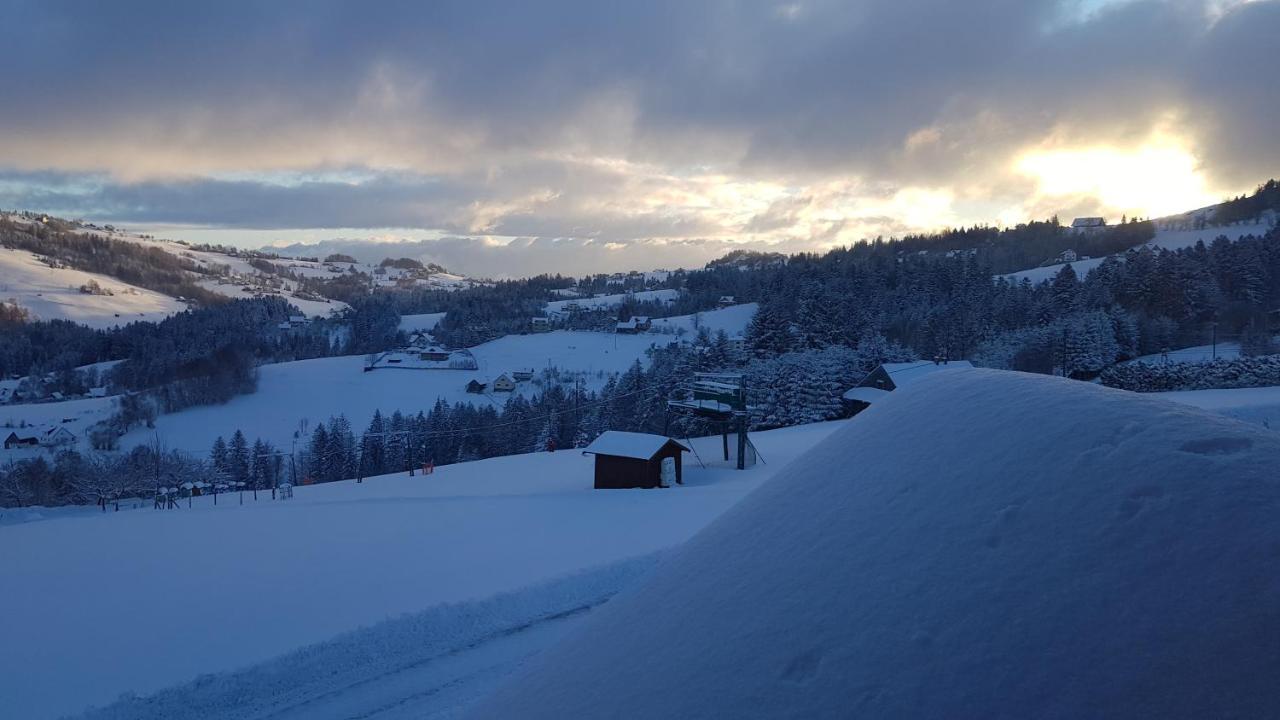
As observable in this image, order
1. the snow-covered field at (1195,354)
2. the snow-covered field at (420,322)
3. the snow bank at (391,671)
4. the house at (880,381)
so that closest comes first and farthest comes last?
the snow bank at (391,671) < the house at (880,381) < the snow-covered field at (1195,354) < the snow-covered field at (420,322)

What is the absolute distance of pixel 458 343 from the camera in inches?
3996

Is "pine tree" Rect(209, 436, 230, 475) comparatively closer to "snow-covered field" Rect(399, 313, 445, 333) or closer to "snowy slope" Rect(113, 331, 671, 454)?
"snowy slope" Rect(113, 331, 671, 454)

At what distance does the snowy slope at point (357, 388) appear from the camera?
60.3 meters

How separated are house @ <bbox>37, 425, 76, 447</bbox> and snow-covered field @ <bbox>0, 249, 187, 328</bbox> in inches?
3590

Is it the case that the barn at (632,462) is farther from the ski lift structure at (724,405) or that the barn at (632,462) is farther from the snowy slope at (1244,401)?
the snowy slope at (1244,401)

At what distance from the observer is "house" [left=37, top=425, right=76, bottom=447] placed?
Answer: 52250mm

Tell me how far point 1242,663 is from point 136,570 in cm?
1275

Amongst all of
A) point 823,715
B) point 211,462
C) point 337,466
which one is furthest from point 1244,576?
point 211,462

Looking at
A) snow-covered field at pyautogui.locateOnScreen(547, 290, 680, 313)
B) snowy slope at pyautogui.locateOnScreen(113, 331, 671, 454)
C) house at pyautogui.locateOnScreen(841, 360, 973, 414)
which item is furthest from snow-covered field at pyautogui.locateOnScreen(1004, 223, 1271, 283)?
snow-covered field at pyautogui.locateOnScreen(547, 290, 680, 313)

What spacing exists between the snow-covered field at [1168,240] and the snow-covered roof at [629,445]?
6593cm

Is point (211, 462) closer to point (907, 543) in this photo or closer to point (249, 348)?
point (249, 348)

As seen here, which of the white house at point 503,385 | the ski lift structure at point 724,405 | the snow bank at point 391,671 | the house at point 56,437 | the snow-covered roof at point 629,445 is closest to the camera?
the snow bank at point 391,671

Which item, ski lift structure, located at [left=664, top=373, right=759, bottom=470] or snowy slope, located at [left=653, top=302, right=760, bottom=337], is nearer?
ski lift structure, located at [left=664, top=373, right=759, bottom=470]

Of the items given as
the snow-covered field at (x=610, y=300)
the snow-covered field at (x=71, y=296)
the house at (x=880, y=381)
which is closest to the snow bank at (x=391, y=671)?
the house at (x=880, y=381)
